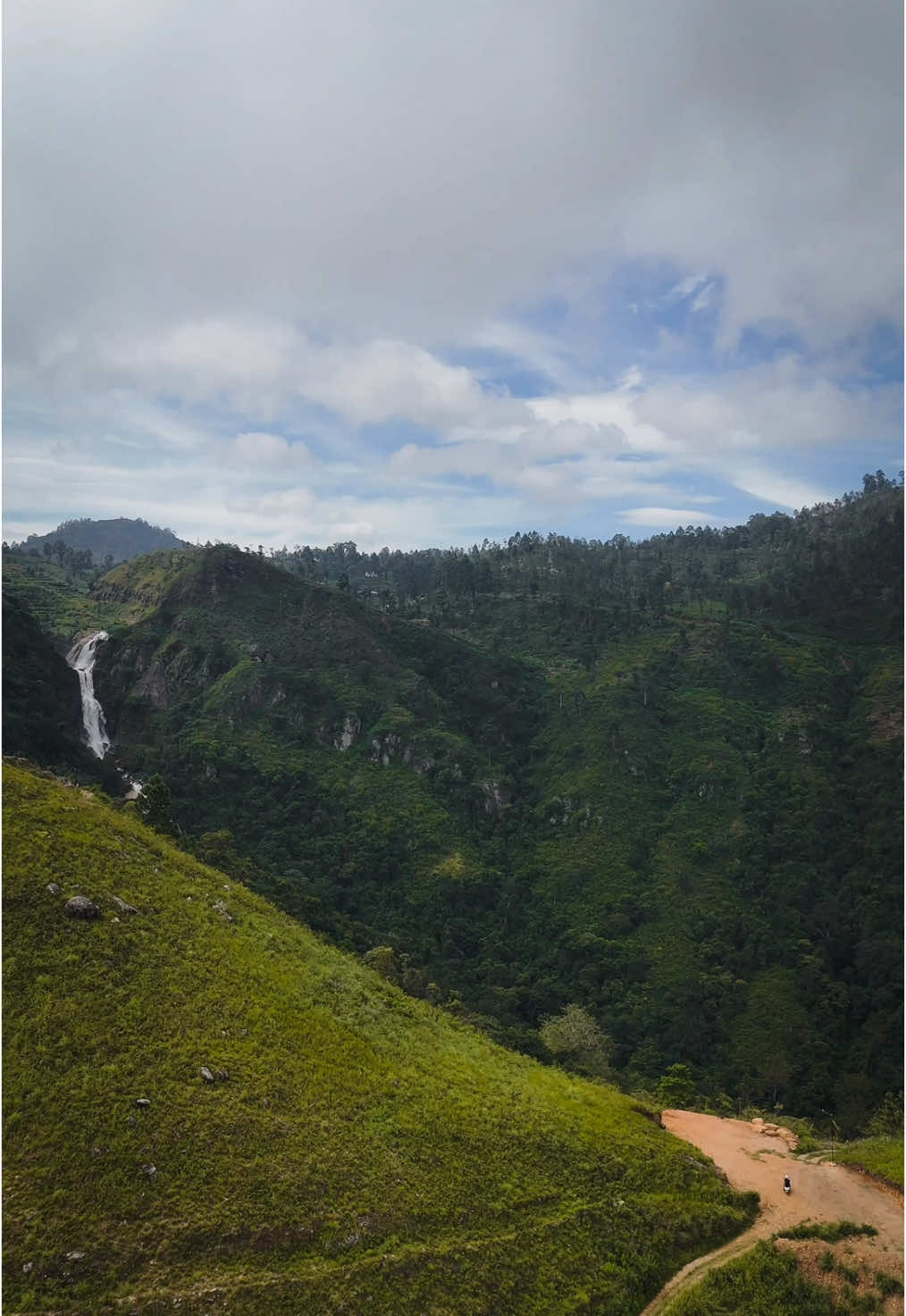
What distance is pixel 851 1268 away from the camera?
18.7 metres

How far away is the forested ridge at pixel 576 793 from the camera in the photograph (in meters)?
55.6

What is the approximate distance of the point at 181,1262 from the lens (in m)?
15.0

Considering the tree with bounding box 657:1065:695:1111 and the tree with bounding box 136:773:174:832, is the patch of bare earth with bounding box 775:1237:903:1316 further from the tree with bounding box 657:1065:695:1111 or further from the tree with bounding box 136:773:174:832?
the tree with bounding box 136:773:174:832

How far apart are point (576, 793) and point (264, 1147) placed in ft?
221

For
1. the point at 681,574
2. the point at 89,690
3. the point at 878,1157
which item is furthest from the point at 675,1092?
the point at 681,574

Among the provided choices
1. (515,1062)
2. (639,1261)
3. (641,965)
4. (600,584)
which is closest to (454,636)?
(600,584)

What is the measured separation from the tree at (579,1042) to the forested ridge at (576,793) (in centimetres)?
100

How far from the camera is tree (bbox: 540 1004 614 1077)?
4172cm

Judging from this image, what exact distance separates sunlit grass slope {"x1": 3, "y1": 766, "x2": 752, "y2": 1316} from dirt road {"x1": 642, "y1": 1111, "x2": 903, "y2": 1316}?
1.89ft

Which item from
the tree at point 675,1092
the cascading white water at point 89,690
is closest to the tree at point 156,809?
the tree at point 675,1092

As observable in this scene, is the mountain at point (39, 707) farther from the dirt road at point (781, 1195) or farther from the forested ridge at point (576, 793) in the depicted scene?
the dirt road at point (781, 1195)

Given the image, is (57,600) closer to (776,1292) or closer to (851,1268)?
(776,1292)

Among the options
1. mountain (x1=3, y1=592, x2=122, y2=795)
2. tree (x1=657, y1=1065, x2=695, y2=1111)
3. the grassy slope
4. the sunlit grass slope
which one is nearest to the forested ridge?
the grassy slope

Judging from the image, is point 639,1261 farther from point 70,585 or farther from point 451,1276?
point 70,585
